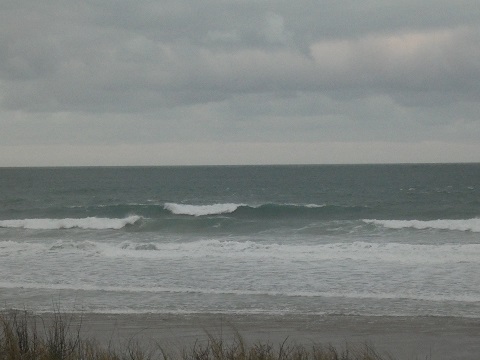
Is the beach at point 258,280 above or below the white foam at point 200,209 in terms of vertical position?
below

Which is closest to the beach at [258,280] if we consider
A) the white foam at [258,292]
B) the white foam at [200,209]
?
the white foam at [258,292]

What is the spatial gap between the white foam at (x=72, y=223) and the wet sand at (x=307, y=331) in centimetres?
2212

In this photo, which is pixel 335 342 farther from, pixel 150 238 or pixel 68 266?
pixel 150 238

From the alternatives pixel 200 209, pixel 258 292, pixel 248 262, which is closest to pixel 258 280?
pixel 258 292

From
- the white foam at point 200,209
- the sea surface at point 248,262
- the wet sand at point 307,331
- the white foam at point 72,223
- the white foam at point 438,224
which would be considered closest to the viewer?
the wet sand at point 307,331

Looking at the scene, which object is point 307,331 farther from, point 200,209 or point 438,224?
point 200,209

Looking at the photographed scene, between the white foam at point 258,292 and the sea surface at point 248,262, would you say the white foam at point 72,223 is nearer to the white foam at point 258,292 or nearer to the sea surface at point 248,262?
the sea surface at point 248,262

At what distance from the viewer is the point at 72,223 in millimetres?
34938

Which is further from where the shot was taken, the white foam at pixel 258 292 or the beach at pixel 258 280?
the white foam at pixel 258 292

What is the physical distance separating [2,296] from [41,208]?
3081 centimetres

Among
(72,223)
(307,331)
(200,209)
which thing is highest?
(200,209)

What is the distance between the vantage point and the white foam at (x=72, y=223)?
34000 millimetres

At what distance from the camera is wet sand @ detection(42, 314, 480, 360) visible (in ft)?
33.0

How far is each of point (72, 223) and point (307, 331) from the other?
2627 centimetres
